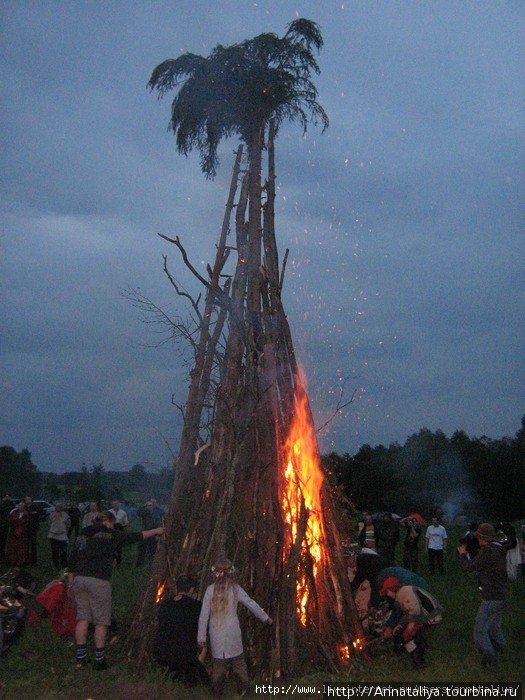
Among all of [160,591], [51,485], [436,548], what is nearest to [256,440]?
[160,591]

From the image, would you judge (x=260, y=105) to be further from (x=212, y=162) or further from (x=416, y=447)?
(x=416, y=447)

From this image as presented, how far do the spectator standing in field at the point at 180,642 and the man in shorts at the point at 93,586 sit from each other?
1147 millimetres

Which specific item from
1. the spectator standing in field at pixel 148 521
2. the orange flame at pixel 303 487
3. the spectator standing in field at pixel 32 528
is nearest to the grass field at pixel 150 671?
the orange flame at pixel 303 487

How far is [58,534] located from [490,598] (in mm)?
10925

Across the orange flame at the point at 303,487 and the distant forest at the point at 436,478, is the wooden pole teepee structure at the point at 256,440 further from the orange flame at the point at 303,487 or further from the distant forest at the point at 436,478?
the distant forest at the point at 436,478

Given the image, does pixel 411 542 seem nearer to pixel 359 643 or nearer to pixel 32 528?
pixel 32 528

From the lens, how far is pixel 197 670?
308 inches

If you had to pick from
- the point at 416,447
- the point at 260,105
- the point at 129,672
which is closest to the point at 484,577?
the point at 129,672

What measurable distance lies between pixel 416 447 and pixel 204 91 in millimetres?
37313

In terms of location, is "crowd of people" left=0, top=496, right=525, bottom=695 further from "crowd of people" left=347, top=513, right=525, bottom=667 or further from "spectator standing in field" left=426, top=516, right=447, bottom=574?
"spectator standing in field" left=426, top=516, right=447, bottom=574

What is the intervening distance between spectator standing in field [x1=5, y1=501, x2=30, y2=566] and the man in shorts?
8.30 m

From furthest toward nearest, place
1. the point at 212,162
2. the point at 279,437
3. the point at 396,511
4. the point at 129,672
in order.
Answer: the point at 396,511, the point at 212,162, the point at 279,437, the point at 129,672

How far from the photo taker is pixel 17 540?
16812mm

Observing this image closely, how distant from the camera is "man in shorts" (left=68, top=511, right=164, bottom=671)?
28.9 feet
